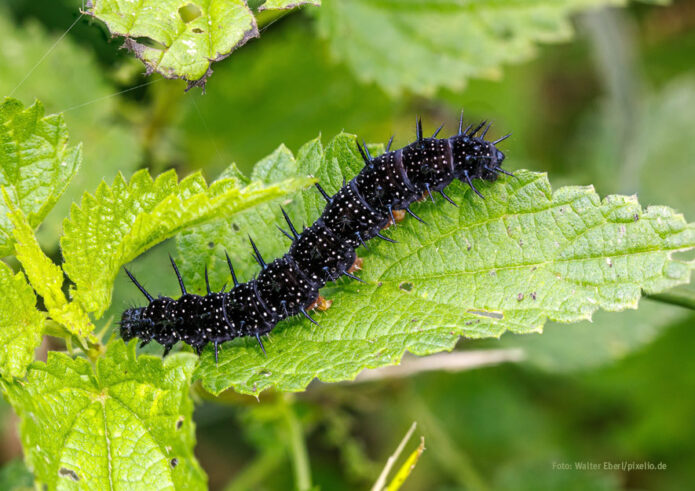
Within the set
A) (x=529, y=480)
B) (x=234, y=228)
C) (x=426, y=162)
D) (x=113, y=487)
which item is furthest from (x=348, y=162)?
(x=529, y=480)

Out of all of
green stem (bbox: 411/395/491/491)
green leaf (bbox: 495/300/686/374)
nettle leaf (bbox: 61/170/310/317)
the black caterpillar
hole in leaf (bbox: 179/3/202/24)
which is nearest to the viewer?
nettle leaf (bbox: 61/170/310/317)

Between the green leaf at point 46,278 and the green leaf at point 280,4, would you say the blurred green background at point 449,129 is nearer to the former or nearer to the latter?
the green leaf at point 46,278

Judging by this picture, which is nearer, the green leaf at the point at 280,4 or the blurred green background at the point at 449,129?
the green leaf at the point at 280,4

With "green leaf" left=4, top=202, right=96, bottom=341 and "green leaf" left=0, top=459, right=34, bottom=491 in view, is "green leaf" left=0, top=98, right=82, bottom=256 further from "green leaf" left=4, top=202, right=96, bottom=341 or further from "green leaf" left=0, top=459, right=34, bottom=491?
"green leaf" left=0, top=459, right=34, bottom=491

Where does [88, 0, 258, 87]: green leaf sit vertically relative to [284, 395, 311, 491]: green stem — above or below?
above

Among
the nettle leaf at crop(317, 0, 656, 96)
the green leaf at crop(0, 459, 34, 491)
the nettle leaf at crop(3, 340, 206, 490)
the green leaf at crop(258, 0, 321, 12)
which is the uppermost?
the nettle leaf at crop(317, 0, 656, 96)

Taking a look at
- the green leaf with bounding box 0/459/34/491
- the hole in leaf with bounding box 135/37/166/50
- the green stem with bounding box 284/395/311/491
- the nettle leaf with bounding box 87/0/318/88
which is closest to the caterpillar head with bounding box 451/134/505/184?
the nettle leaf with bounding box 87/0/318/88

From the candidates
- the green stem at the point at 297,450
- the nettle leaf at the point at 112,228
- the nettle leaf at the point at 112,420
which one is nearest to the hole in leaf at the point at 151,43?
the nettle leaf at the point at 112,228
